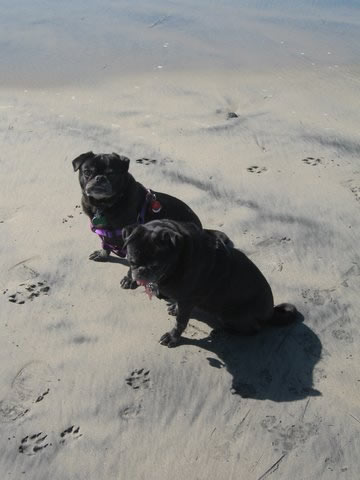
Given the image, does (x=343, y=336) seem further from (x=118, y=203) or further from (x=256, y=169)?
(x=256, y=169)

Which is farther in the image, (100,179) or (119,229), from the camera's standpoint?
(119,229)

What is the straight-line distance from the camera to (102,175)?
5270mm

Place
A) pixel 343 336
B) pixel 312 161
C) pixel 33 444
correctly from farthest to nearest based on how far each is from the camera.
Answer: pixel 312 161 → pixel 343 336 → pixel 33 444

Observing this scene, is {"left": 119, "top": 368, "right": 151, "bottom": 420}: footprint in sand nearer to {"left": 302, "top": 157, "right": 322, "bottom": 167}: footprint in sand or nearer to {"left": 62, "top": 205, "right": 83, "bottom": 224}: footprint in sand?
{"left": 62, "top": 205, "right": 83, "bottom": 224}: footprint in sand

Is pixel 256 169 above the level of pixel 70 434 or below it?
above

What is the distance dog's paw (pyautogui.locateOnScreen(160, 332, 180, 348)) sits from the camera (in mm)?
4871

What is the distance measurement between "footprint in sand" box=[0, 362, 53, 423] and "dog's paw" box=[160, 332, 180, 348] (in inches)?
42.0

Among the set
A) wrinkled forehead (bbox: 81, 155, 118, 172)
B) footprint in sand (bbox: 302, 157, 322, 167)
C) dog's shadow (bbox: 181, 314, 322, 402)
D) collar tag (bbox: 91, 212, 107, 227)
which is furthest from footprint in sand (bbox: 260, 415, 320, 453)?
footprint in sand (bbox: 302, 157, 322, 167)

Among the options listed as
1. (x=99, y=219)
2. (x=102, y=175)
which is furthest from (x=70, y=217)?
(x=102, y=175)

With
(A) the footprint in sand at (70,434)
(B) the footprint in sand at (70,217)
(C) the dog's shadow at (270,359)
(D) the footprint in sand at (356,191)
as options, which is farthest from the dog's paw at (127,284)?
(D) the footprint in sand at (356,191)

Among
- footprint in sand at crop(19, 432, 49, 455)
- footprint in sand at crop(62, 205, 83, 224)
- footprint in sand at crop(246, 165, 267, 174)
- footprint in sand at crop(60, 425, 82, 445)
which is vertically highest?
footprint in sand at crop(246, 165, 267, 174)

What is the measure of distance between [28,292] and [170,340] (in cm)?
167

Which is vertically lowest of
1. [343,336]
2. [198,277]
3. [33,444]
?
[33,444]

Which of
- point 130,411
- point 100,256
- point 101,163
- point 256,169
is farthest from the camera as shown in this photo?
point 256,169
